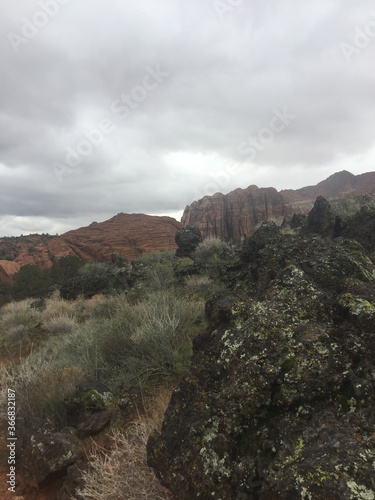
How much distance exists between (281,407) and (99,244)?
53.3 metres

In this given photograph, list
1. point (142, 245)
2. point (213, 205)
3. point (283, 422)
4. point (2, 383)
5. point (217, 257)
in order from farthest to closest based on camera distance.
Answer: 1. point (213, 205)
2. point (142, 245)
3. point (217, 257)
4. point (2, 383)
5. point (283, 422)

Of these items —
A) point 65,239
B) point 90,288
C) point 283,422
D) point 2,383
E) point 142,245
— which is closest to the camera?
point 283,422

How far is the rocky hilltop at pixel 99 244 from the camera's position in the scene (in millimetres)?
47625

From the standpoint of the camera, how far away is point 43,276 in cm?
2641

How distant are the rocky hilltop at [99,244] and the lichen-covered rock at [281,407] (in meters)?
44.8

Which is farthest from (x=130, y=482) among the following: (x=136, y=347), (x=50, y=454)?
(x=136, y=347)

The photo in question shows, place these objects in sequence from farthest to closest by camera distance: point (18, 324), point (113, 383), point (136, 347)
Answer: point (18, 324), point (136, 347), point (113, 383)

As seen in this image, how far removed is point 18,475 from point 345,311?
4000 mm

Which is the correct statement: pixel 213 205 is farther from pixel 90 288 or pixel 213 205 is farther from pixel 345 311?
pixel 345 311

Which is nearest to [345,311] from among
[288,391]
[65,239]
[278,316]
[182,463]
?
[278,316]

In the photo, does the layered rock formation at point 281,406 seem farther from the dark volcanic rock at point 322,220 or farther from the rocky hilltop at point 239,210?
the rocky hilltop at point 239,210

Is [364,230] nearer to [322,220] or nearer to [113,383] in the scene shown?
[322,220]

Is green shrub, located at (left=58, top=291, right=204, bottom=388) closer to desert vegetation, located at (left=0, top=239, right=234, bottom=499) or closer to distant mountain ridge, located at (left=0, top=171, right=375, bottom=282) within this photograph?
desert vegetation, located at (left=0, top=239, right=234, bottom=499)

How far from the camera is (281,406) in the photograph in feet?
6.20
